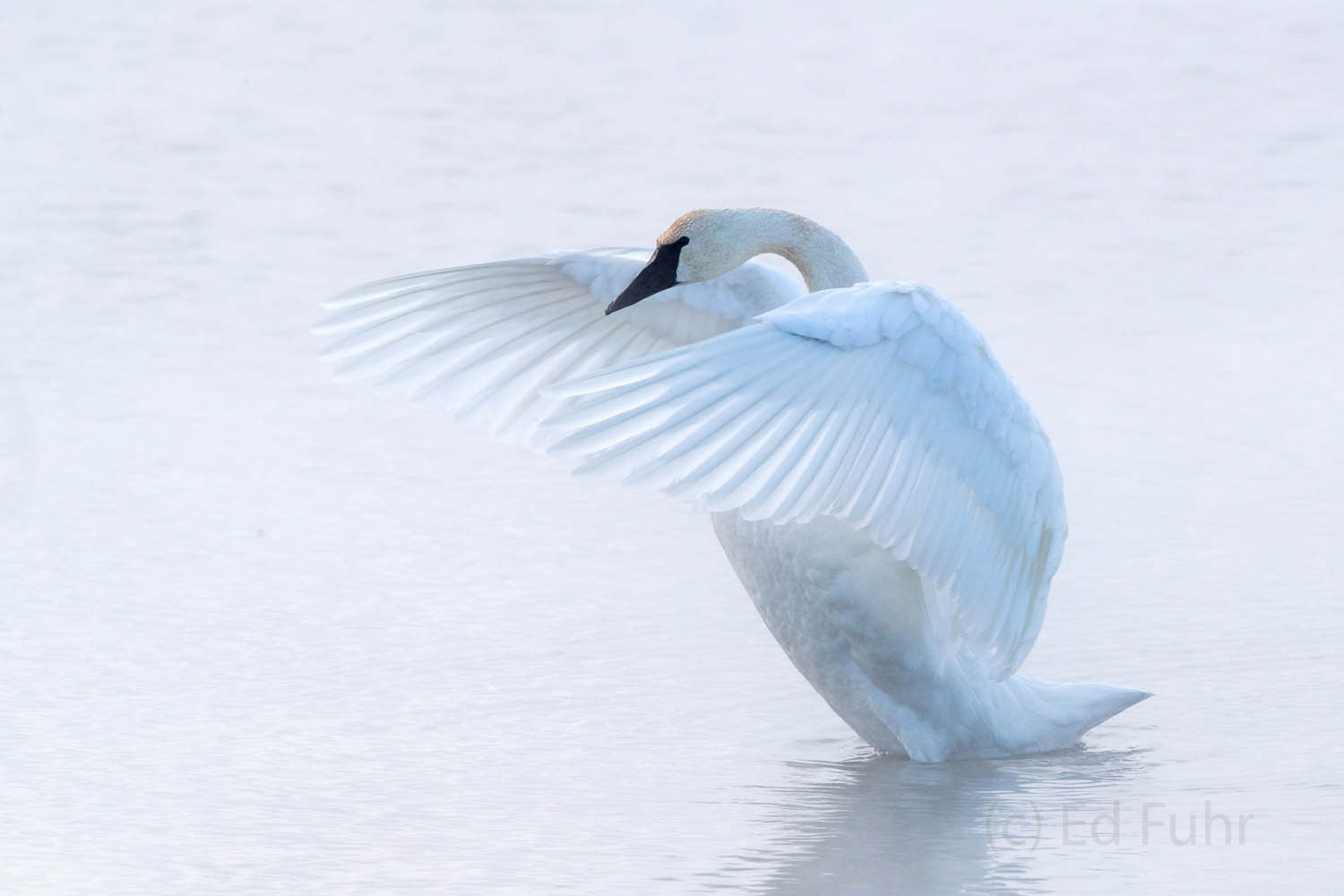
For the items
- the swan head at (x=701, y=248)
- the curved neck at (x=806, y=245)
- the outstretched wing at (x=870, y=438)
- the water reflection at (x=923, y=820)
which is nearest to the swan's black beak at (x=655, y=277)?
the swan head at (x=701, y=248)

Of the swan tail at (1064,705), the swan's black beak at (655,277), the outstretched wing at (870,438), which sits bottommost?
the swan tail at (1064,705)

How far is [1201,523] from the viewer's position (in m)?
6.20

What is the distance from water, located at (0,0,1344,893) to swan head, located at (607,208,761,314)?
864 mm

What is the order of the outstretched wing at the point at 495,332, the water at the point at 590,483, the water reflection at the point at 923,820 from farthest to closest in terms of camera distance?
1. the outstretched wing at the point at 495,332
2. the water at the point at 590,483
3. the water reflection at the point at 923,820

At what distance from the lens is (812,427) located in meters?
4.39

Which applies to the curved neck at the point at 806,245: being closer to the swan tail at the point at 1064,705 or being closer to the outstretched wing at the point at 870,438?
the outstretched wing at the point at 870,438

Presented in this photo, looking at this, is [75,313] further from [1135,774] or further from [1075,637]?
[1135,774]

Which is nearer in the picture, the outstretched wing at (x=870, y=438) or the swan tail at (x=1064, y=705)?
the outstretched wing at (x=870, y=438)

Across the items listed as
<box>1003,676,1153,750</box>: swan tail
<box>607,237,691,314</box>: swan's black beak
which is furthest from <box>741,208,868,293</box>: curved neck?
<box>1003,676,1153,750</box>: swan tail

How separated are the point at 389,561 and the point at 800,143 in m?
3.98

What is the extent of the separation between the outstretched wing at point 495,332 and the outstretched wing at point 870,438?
1085mm

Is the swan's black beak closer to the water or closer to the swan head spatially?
the swan head

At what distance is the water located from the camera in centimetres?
464

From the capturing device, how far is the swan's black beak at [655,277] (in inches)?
206
